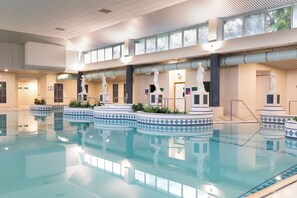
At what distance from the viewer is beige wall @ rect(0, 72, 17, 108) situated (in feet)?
71.2

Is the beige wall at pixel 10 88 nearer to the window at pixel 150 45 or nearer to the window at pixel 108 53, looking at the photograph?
the window at pixel 108 53

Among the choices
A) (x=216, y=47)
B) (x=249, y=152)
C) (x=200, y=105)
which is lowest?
(x=249, y=152)

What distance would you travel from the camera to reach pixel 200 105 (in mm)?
10000

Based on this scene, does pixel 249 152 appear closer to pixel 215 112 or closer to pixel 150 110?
pixel 150 110

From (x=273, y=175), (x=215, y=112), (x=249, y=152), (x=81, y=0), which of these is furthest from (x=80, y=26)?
(x=273, y=175)

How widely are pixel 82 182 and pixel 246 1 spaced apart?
33.6ft

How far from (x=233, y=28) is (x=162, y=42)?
A: 4781 millimetres

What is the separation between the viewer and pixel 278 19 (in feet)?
35.6

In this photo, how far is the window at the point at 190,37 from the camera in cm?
1416

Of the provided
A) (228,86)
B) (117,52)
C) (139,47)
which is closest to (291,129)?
(228,86)

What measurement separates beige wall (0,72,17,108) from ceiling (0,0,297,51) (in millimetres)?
4544

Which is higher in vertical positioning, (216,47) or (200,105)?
(216,47)

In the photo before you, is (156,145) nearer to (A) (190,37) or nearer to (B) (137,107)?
(B) (137,107)

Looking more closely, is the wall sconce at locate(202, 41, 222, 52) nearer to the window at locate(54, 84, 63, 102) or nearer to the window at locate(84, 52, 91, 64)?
the window at locate(84, 52, 91, 64)
